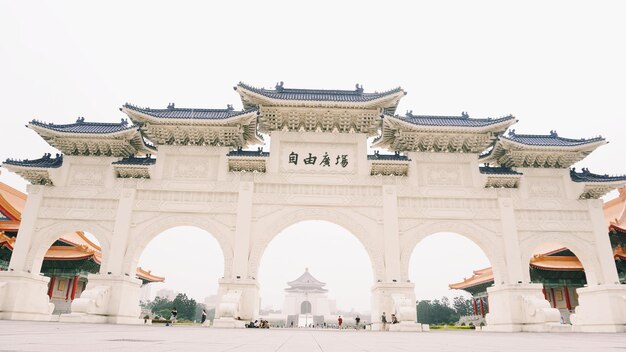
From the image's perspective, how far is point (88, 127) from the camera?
620 inches

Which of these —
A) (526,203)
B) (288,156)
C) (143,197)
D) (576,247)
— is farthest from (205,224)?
(576,247)

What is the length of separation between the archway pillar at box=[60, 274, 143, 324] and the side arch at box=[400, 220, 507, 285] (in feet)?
31.6

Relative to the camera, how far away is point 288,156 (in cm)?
1530

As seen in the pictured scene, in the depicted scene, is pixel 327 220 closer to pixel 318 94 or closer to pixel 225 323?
pixel 225 323

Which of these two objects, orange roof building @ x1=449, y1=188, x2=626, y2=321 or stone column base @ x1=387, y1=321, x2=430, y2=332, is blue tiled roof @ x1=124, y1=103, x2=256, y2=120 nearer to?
stone column base @ x1=387, y1=321, x2=430, y2=332

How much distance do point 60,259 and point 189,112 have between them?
9.48 meters

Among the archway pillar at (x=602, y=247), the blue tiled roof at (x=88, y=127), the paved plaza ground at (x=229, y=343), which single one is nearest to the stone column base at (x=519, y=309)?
the archway pillar at (x=602, y=247)

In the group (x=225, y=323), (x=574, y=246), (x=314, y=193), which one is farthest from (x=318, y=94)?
(x=574, y=246)

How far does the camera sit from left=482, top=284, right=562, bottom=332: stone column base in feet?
42.4

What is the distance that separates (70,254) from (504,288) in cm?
1845

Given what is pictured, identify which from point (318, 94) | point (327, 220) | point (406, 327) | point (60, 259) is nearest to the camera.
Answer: point (406, 327)

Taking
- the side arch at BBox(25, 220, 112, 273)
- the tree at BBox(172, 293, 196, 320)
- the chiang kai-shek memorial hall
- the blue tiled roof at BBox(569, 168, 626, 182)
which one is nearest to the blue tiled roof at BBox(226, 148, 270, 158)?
the chiang kai-shek memorial hall

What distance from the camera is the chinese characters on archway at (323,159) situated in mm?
15164

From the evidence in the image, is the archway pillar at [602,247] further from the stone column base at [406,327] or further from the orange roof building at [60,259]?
the orange roof building at [60,259]
